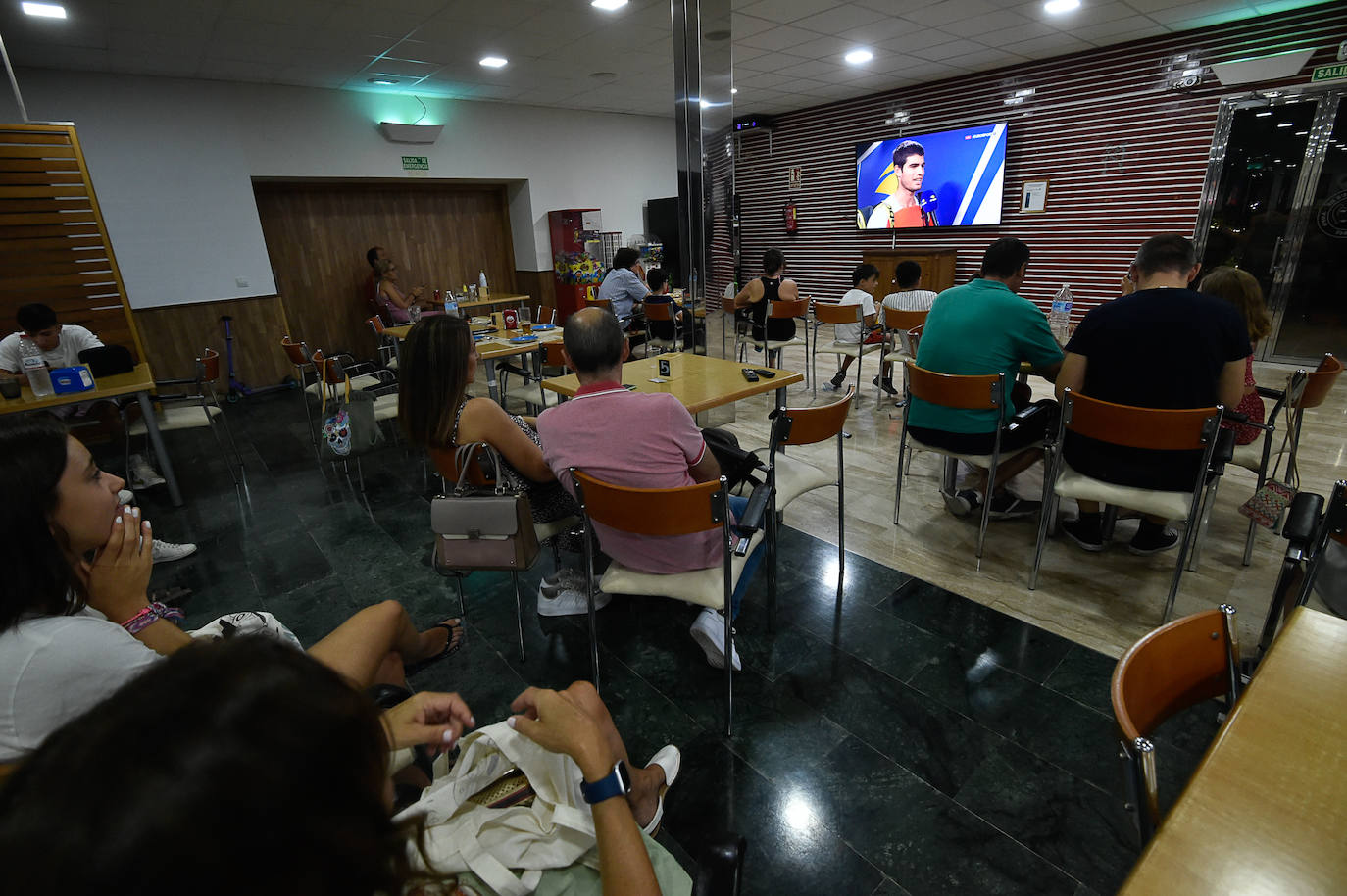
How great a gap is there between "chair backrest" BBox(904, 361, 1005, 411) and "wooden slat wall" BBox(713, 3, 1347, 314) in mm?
5688

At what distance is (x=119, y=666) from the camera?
990mm

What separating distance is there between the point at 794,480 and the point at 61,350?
495 cm

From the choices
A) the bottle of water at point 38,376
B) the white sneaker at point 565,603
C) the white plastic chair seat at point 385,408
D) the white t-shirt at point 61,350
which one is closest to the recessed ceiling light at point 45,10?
the white t-shirt at point 61,350

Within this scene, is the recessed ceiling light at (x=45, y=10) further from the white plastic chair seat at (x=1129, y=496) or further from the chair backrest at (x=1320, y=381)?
the chair backrest at (x=1320, y=381)

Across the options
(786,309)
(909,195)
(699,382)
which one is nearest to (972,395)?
(699,382)

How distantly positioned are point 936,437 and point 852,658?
1.26 m

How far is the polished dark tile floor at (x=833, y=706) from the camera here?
149 centimetres

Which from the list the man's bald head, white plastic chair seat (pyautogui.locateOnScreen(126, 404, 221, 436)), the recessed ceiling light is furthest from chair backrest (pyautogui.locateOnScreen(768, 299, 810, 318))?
the recessed ceiling light

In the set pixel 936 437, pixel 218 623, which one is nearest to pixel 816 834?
pixel 218 623

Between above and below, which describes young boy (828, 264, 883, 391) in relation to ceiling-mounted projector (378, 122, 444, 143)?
below

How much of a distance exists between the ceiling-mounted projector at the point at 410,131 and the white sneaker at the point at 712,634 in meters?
7.37

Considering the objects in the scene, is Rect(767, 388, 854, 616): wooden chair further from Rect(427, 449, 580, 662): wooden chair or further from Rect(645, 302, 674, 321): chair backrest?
Rect(645, 302, 674, 321): chair backrest

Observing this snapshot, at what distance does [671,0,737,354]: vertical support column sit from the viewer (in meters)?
4.14

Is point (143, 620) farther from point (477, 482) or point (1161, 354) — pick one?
point (1161, 354)
